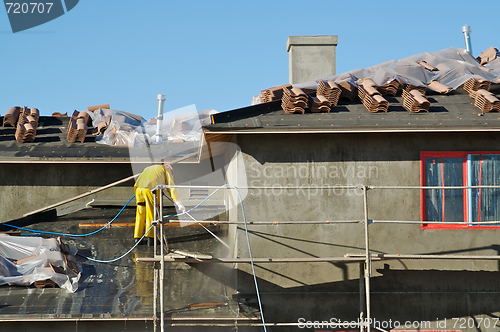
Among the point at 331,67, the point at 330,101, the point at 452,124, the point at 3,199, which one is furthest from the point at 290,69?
the point at 3,199

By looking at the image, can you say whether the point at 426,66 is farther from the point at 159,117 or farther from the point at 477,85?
the point at 159,117

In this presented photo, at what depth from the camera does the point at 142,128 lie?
47.1ft

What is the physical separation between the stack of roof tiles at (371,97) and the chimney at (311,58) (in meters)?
1.98

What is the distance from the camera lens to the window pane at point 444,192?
27.1 ft

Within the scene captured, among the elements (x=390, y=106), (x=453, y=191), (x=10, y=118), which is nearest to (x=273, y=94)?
(x=390, y=106)

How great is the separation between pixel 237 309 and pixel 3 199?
8.03 meters

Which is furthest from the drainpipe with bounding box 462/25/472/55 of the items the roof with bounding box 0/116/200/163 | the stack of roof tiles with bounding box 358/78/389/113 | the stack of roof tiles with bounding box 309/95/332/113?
the roof with bounding box 0/116/200/163

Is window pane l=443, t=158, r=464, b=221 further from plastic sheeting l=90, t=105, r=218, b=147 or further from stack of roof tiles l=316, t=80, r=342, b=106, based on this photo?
plastic sheeting l=90, t=105, r=218, b=147

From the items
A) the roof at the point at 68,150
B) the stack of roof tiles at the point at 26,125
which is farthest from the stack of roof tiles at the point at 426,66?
the stack of roof tiles at the point at 26,125

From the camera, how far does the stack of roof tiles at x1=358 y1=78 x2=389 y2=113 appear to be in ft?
27.8

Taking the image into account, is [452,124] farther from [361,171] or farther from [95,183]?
[95,183]

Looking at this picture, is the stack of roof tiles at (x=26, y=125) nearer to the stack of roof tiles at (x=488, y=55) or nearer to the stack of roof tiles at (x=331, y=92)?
the stack of roof tiles at (x=331, y=92)

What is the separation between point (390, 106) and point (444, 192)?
1.90 m

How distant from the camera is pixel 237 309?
277 inches
